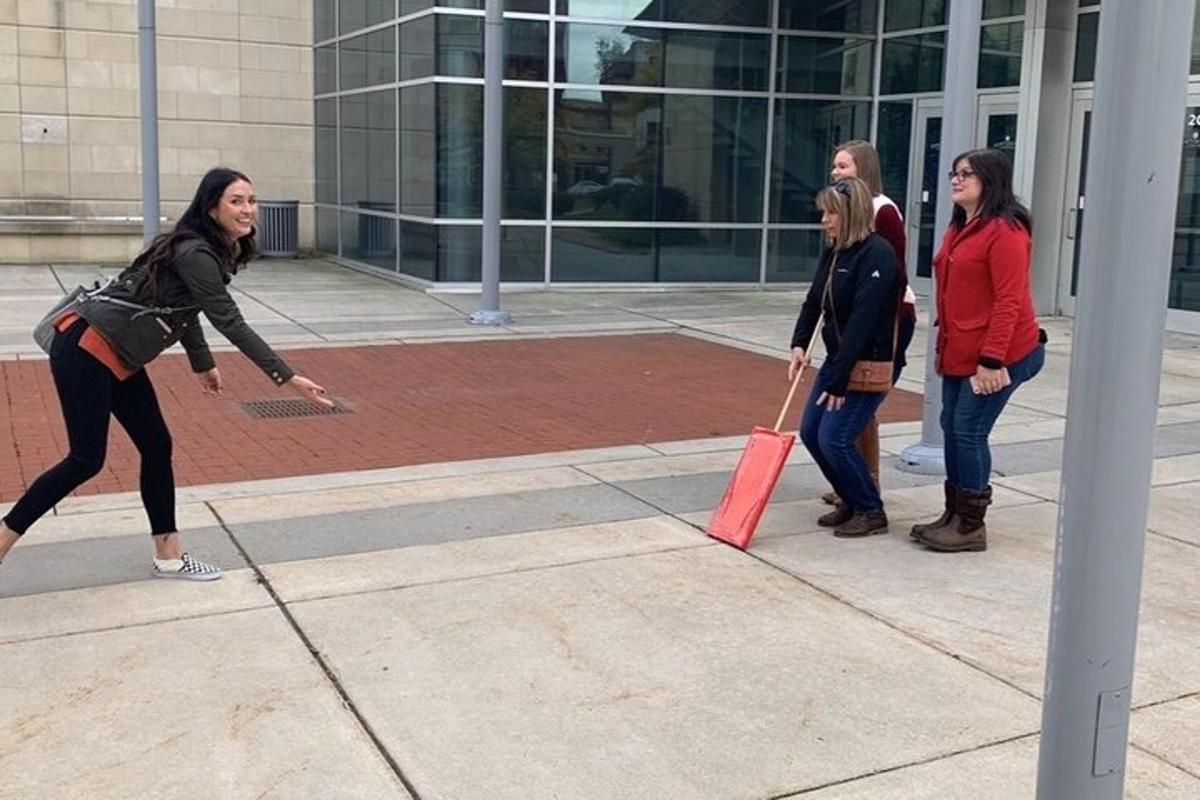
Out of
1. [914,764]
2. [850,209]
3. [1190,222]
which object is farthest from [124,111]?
[914,764]

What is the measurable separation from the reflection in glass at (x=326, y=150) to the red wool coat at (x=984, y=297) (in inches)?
621

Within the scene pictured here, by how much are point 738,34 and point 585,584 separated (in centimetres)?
1337

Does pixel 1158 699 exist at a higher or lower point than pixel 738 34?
lower

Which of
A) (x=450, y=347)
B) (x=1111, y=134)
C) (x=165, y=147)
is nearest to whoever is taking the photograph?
(x=1111, y=134)

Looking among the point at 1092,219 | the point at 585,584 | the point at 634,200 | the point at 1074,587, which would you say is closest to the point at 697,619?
the point at 585,584

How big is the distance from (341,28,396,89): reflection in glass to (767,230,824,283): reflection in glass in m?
5.78

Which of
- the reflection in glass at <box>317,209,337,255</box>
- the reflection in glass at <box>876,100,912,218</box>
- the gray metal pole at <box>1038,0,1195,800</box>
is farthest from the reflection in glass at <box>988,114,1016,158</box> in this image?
the gray metal pole at <box>1038,0,1195,800</box>

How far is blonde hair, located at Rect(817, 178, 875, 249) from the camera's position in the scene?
570cm

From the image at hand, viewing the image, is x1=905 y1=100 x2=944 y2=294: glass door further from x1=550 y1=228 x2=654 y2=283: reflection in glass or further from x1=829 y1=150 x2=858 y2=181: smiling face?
x1=829 y1=150 x2=858 y2=181: smiling face

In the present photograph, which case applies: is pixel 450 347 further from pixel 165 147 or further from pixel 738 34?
pixel 165 147

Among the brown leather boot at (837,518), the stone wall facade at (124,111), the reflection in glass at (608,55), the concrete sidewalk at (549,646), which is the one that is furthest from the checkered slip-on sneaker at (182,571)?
the stone wall facade at (124,111)

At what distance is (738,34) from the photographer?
17.2m

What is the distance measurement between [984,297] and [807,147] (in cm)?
1280

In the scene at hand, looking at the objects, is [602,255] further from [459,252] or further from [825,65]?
[825,65]
